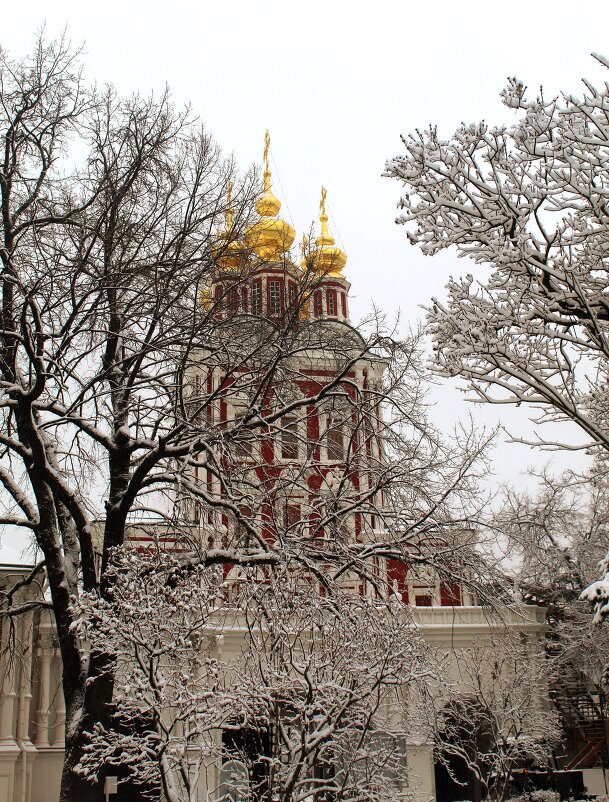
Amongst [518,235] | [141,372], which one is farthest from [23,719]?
[518,235]

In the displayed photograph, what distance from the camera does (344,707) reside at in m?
9.03

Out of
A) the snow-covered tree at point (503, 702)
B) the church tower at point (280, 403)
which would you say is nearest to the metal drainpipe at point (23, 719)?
the church tower at point (280, 403)

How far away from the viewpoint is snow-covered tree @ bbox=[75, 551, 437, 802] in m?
8.86

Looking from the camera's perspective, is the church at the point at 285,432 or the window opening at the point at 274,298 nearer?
the church at the point at 285,432

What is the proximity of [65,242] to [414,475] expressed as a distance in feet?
19.7

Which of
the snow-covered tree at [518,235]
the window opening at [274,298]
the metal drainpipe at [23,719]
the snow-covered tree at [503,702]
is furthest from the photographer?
the snow-covered tree at [503,702]

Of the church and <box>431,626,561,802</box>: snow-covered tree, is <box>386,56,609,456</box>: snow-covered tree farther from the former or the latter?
<box>431,626,561,802</box>: snow-covered tree

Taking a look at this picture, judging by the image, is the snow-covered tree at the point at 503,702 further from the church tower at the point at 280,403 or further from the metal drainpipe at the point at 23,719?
the church tower at the point at 280,403

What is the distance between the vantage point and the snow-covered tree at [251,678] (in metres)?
8.86

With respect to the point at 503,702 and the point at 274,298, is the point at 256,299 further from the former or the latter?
the point at 503,702

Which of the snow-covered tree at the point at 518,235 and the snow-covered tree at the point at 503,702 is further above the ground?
the snow-covered tree at the point at 518,235

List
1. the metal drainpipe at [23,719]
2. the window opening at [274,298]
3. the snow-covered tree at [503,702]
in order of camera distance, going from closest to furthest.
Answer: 1. the window opening at [274,298]
2. the metal drainpipe at [23,719]
3. the snow-covered tree at [503,702]

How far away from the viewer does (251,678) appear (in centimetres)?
949

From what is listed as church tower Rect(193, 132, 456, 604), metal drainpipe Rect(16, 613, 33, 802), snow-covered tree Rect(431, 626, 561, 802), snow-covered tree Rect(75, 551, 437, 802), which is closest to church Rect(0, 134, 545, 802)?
church tower Rect(193, 132, 456, 604)
